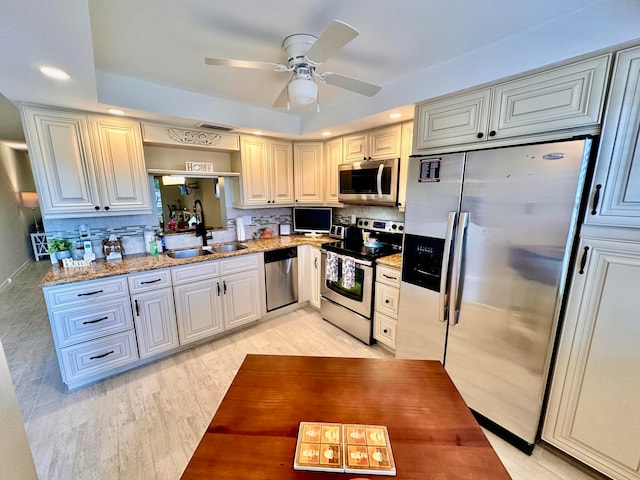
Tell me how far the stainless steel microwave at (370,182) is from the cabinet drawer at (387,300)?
831mm

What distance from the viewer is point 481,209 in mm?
1646

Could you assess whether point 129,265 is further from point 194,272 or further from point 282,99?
point 282,99

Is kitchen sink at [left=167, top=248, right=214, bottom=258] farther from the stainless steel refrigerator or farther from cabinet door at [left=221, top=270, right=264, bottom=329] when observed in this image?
the stainless steel refrigerator

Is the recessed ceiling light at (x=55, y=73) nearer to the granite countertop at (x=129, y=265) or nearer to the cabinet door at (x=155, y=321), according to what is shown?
the granite countertop at (x=129, y=265)

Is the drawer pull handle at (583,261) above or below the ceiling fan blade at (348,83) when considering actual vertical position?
below

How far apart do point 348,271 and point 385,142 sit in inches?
53.6

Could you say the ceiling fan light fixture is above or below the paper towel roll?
above

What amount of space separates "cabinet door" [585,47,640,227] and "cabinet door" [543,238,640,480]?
6.4 inches

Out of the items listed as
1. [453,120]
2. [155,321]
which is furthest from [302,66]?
[155,321]

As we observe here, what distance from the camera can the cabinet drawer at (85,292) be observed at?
1.94 m

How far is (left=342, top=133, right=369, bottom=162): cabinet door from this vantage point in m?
2.84

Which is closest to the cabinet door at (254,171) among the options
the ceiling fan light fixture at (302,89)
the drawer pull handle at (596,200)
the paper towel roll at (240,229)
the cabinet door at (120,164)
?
the paper towel roll at (240,229)

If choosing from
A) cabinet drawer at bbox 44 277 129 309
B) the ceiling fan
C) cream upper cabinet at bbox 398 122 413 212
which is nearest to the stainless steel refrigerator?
cream upper cabinet at bbox 398 122 413 212

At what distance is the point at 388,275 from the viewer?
2416 millimetres
